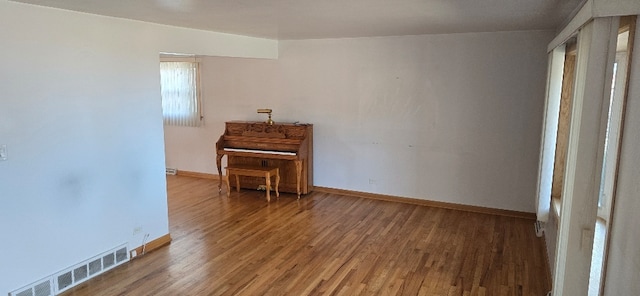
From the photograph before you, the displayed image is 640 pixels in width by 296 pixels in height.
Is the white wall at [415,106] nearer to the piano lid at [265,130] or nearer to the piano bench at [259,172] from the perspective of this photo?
the piano lid at [265,130]

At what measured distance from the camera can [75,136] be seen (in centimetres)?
338

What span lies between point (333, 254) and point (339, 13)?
86.7 inches

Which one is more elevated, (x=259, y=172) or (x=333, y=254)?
(x=259, y=172)

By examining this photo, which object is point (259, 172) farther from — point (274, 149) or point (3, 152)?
point (3, 152)

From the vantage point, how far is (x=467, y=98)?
5.21 metres

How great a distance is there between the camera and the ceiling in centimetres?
289

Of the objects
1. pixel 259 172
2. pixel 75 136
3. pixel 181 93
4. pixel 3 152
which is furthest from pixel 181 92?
pixel 3 152

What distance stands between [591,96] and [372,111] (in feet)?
12.0

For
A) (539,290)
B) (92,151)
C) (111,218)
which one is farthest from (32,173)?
(539,290)

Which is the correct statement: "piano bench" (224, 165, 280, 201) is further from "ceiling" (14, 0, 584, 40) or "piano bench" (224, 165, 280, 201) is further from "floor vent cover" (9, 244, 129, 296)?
"floor vent cover" (9, 244, 129, 296)

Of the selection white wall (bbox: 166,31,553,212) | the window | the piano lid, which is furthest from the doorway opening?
the window

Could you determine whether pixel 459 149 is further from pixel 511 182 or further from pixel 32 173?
pixel 32 173

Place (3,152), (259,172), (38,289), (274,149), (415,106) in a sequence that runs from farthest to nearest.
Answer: (274,149) → (259,172) → (415,106) → (38,289) → (3,152)

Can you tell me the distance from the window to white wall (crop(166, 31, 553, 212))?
0.47 m
